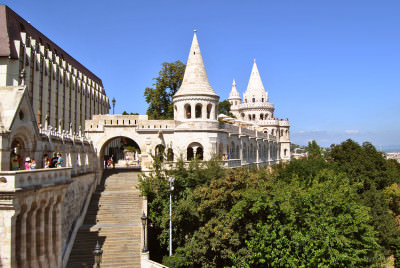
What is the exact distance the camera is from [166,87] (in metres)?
47.0

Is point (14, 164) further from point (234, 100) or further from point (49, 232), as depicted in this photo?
point (234, 100)

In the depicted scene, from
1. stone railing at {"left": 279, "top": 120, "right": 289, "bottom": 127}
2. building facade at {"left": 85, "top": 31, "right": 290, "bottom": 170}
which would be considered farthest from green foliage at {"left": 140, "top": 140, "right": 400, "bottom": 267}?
stone railing at {"left": 279, "top": 120, "right": 289, "bottom": 127}

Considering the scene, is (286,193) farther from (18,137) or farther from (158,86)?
(158,86)

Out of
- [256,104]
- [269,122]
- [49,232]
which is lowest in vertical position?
[49,232]

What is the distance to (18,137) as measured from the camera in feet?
55.2

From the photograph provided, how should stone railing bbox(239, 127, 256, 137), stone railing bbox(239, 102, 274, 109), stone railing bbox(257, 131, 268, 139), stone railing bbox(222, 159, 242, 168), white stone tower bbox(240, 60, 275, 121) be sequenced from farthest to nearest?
white stone tower bbox(240, 60, 275, 121) → stone railing bbox(239, 102, 274, 109) → stone railing bbox(257, 131, 268, 139) → stone railing bbox(239, 127, 256, 137) → stone railing bbox(222, 159, 242, 168)

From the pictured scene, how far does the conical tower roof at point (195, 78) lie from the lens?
33628 millimetres

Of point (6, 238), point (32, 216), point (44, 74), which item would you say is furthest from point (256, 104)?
point (6, 238)

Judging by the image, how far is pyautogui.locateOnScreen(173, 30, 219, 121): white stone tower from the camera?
3328 centimetres

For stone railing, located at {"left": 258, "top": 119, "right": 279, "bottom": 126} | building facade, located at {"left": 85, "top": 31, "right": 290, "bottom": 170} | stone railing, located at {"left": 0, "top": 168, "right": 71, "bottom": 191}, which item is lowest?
stone railing, located at {"left": 0, "top": 168, "right": 71, "bottom": 191}

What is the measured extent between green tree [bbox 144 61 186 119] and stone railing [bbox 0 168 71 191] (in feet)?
93.8

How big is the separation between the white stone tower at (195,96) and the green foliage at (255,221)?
6538 mm

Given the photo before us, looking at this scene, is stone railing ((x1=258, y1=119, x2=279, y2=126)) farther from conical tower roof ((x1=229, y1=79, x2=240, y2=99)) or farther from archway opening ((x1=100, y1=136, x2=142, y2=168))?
archway opening ((x1=100, y1=136, x2=142, y2=168))

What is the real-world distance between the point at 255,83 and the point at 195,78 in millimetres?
36704
